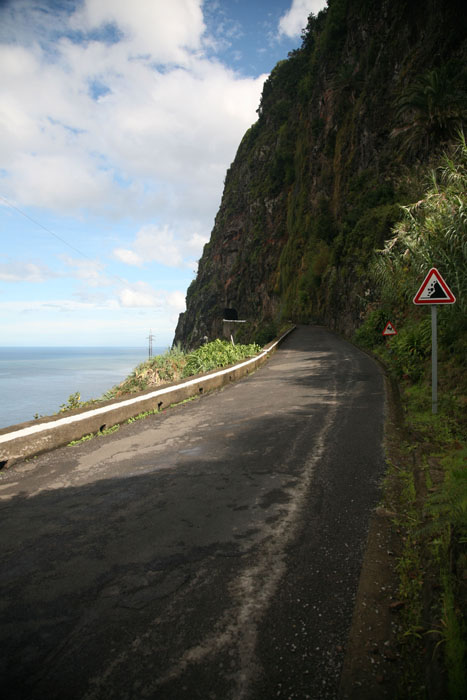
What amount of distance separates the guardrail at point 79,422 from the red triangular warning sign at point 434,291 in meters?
5.25

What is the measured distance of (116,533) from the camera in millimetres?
3301

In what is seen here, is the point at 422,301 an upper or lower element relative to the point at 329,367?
upper

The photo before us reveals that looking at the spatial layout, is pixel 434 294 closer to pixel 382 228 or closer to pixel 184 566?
pixel 184 566

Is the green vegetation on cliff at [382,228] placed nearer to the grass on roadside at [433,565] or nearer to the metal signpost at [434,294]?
the grass on roadside at [433,565]

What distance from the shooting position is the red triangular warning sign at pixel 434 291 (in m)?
6.66

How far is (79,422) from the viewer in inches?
244

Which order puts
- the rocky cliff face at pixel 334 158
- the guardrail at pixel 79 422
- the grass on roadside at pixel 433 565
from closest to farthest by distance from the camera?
the grass on roadside at pixel 433 565 → the guardrail at pixel 79 422 → the rocky cliff face at pixel 334 158

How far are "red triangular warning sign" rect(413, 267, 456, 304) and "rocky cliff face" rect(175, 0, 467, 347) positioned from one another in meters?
10.7

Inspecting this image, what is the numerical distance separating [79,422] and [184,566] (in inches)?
155

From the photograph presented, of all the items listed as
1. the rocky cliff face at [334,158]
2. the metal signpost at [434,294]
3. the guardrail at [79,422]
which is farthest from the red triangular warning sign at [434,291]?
the rocky cliff face at [334,158]

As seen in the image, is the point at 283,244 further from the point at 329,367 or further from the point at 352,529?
the point at 352,529

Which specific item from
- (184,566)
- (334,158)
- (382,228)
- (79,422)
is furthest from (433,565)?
(334,158)

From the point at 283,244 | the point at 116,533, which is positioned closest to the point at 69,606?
the point at 116,533

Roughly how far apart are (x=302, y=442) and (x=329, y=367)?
842 centimetres
